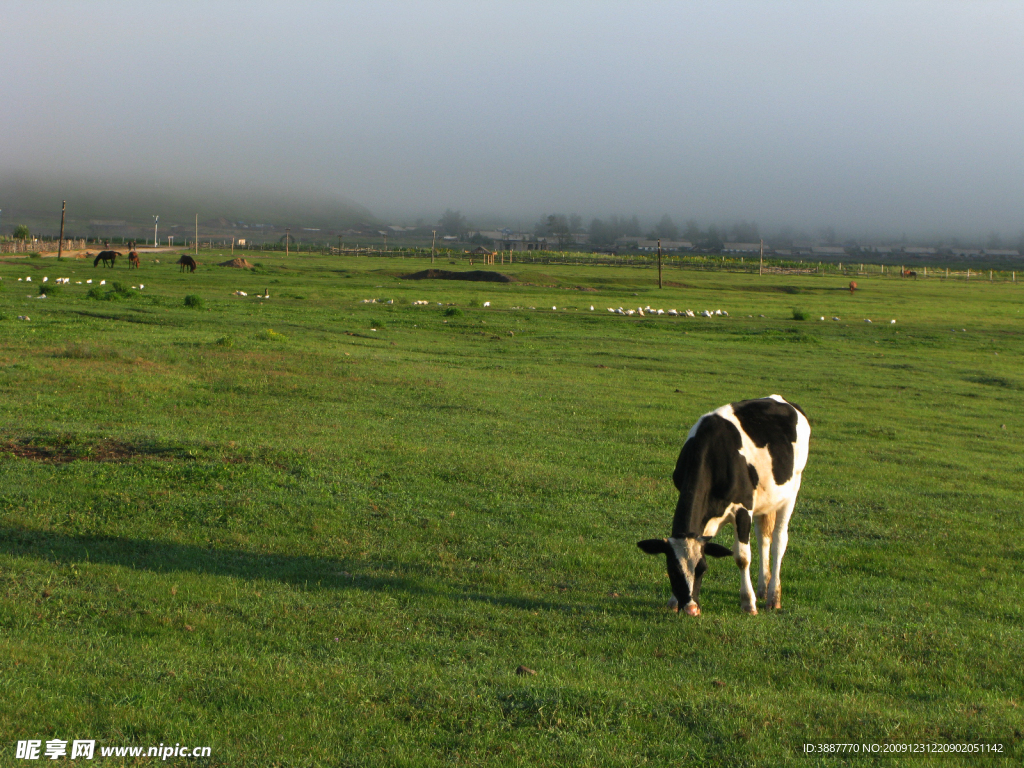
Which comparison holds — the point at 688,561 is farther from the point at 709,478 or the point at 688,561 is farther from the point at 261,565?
the point at 261,565

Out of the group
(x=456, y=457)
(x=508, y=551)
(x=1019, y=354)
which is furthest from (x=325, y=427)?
(x=1019, y=354)

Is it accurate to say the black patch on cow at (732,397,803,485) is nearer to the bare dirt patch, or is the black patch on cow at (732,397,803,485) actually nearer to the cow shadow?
the cow shadow

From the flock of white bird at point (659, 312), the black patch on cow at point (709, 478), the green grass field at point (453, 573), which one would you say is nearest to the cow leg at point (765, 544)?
the green grass field at point (453, 573)

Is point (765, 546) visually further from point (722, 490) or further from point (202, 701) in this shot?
point (202, 701)

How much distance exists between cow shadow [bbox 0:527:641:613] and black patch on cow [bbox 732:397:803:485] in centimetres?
206

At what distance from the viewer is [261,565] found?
934 cm

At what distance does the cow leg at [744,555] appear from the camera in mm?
8633

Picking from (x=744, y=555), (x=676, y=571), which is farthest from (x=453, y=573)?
(x=744, y=555)

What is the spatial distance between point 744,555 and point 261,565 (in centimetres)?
496

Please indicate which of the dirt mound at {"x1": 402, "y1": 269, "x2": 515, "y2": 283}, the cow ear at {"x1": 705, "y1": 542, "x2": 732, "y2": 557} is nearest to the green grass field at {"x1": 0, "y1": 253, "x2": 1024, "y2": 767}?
the cow ear at {"x1": 705, "y1": 542, "x2": 732, "y2": 557}

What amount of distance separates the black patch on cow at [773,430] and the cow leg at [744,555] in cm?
65

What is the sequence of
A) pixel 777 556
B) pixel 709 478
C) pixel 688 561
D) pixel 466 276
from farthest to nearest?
pixel 466 276 → pixel 777 556 → pixel 709 478 → pixel 688 561

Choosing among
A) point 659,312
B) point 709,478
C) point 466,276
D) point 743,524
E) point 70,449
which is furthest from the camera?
point 466,276

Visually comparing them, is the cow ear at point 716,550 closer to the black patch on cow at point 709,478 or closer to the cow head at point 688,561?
the cow head at point 688,561
